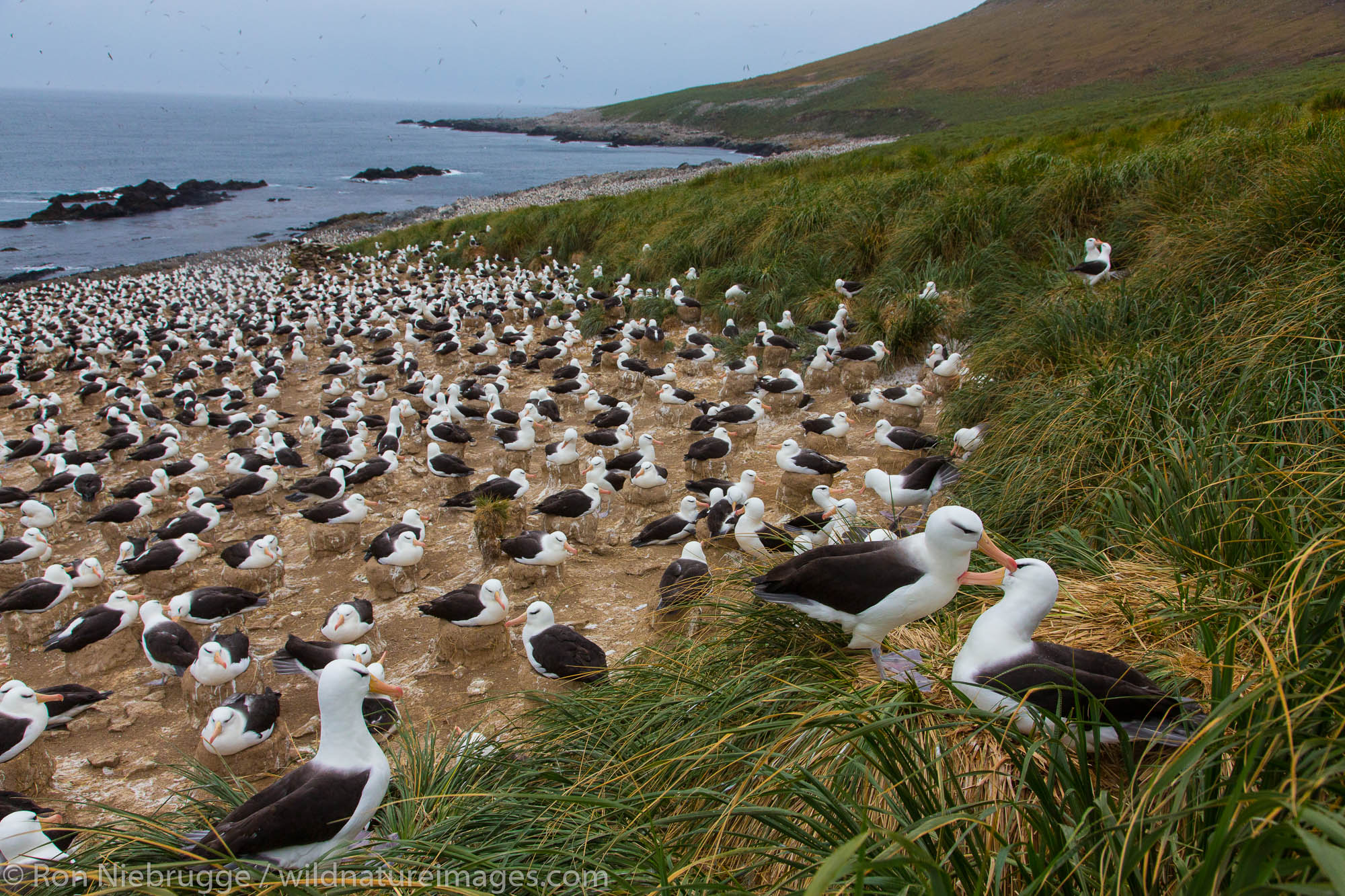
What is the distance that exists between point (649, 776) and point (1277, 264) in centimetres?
621

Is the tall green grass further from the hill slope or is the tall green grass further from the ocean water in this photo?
the ocean water

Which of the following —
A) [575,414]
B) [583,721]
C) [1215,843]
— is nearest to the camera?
[1215,843]

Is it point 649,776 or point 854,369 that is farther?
point 854,369

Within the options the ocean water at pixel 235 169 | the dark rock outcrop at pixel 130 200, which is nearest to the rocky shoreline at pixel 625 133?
the ocean water at pixel 235 169

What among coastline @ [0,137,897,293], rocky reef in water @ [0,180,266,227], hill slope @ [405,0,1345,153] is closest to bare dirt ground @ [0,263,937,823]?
hill slope @ [405,0,1345,153]

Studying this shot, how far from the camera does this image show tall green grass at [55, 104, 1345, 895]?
6.68 feet

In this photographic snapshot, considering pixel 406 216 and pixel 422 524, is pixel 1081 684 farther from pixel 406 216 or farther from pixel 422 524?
pixel 406 216

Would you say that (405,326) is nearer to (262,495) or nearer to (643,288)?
(643,288)

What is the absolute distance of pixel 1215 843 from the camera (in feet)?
5.30

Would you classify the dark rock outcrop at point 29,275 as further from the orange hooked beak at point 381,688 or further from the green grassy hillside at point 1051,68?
the green grassy hillside at point 1051,68

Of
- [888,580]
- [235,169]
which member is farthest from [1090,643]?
[235,169]

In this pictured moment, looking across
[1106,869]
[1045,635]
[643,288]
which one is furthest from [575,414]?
[1106,869]

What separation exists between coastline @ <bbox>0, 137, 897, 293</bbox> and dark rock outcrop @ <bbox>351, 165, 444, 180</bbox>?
25713 millimetres

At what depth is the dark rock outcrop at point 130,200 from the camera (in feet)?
188
